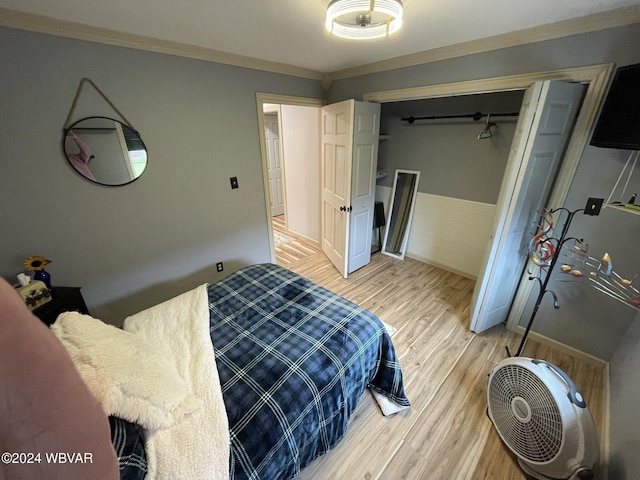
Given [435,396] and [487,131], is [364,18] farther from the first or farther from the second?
[435,396]

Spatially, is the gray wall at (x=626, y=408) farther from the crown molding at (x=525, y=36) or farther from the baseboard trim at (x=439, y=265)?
the crown molding at (x=525, y=36)

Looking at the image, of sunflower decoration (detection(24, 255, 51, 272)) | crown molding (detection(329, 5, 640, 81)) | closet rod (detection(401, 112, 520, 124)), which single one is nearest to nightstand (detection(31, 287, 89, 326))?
sunflower decoration (detection(24, 255, 51, 272))

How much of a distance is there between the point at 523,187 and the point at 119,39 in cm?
297

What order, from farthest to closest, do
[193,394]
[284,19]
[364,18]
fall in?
[284,19] < [364,18] < [193,394]

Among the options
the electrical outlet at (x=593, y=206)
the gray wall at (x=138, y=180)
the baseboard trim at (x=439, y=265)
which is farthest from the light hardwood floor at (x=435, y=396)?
the gray wall at (x=138, y=180)

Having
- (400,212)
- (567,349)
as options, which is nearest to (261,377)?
(567,349)

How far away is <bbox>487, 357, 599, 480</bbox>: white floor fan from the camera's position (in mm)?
1085

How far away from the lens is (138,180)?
78.9 inches

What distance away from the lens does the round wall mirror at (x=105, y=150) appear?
1.71 metres

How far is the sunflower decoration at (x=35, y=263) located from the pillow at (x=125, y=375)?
0.84 meters

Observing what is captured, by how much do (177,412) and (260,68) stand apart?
8.94 ft

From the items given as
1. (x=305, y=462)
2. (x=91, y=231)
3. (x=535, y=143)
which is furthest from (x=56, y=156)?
(x=535, y=143)

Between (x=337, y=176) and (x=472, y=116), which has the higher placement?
(x=472, y=116)

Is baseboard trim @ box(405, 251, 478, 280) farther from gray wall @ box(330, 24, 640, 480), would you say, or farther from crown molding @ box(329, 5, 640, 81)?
crown molding @ box(329, 5, 640, 81)
